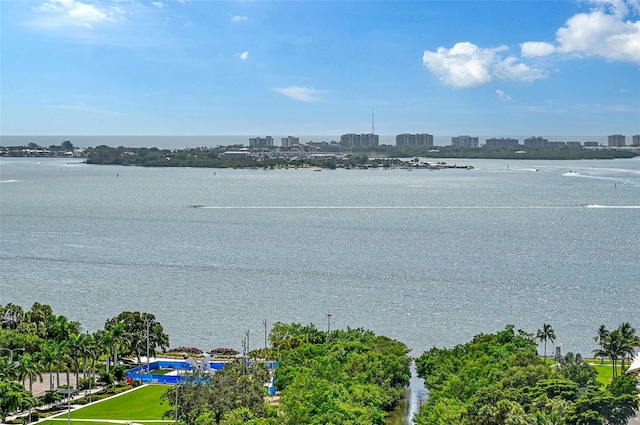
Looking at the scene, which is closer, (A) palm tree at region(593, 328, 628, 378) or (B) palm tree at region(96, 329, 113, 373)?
(A) palm tree at region(593, 328, 628, 378)

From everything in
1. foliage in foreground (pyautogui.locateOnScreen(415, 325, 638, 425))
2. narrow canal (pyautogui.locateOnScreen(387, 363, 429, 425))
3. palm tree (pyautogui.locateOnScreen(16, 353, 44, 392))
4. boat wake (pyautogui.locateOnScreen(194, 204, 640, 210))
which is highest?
boat wake (pyautogui.locateOnScreen(194, 204, 640, 210))

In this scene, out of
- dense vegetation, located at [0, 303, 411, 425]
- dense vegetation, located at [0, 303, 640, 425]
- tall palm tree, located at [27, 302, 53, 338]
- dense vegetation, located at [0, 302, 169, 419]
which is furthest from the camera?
tall palm tree, located at [27, 302, 53, 338]

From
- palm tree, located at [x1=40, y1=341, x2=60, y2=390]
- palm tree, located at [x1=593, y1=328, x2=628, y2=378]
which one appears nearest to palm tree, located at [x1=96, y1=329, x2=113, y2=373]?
palm tree, located at [x1=40, y1=341, x2=60, y2=390]

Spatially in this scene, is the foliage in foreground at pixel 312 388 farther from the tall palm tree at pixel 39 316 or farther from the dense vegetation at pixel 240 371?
the tall palm tree at pixel 39 316

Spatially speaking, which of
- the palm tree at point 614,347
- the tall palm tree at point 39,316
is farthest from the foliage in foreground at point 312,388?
the tall palm tree at point 39,316

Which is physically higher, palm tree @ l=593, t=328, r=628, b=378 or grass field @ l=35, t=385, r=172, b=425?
palm tree @ l=593, t=328, r=628, b=378

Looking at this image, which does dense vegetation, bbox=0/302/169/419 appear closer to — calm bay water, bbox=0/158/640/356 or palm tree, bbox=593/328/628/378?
calm bay water, bbox=0/158/640/356
